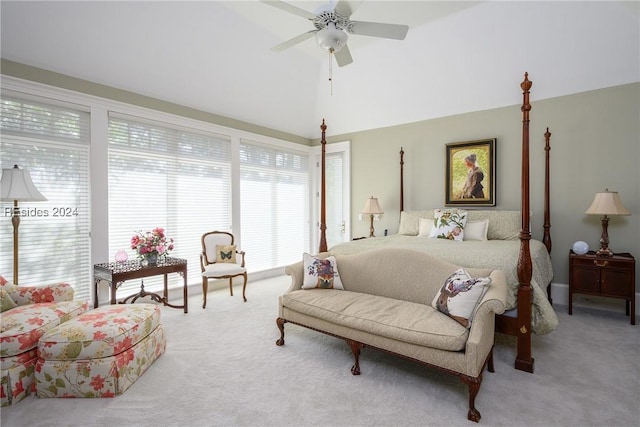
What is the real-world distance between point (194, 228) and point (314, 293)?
8.23ft

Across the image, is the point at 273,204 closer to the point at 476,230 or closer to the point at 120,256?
the point at 120,256

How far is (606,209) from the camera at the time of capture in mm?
3475

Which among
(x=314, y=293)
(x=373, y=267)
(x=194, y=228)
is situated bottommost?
(x=314, y=293)

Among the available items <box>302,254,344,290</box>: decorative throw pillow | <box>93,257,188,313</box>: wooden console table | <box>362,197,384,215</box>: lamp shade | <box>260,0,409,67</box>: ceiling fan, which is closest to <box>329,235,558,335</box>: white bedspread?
<box>302,254,344,290</box>: decorative throw pillow

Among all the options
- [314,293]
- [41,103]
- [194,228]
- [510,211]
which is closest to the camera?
[314,293]

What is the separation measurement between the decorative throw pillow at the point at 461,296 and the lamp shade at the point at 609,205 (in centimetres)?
233

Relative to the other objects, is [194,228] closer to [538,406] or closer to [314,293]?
[314,293]

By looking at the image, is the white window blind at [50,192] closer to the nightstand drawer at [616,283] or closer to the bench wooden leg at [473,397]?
the bench wooden leg at [473,397]

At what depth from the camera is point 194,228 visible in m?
4.63

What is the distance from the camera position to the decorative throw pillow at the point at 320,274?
3094 mm

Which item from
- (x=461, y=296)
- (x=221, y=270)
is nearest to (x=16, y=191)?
(x=221, y=270)

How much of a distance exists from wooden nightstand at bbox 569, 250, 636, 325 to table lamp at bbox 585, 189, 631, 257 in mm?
112

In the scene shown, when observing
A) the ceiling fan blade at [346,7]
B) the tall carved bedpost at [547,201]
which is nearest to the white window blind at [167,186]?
the ceiling fan blade at [346,7]

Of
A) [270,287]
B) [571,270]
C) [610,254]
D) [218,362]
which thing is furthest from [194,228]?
[610,254]
